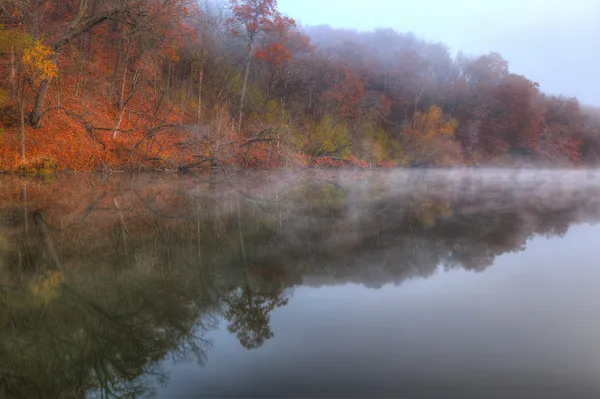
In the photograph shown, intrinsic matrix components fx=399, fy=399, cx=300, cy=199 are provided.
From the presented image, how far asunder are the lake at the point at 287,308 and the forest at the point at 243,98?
36.1 ft

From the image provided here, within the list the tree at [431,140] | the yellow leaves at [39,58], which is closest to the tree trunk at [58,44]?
the yellow leaves at [39,58]

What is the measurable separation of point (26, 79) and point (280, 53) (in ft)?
72.9

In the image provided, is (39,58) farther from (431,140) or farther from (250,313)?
(431,140)

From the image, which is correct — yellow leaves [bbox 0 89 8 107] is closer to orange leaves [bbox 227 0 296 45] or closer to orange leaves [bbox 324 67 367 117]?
orange leaves [bbox 227 0 296 45]

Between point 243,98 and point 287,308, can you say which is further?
point 243,98

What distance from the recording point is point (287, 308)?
4.18 m

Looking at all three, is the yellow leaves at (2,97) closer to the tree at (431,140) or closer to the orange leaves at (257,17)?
the orange leaves at (257,17)

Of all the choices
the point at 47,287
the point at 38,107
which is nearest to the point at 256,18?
the point at 38,107

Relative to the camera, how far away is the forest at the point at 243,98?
56.7 feet

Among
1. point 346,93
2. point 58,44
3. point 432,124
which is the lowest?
point 58,44

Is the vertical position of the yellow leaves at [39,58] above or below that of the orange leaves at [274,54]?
below

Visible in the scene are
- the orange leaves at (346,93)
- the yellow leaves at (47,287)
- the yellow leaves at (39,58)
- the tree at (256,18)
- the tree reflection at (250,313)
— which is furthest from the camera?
the orange leaves at (346,93)

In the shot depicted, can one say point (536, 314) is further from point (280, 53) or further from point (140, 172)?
point (280, 53)

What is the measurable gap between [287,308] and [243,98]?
29139 mm
